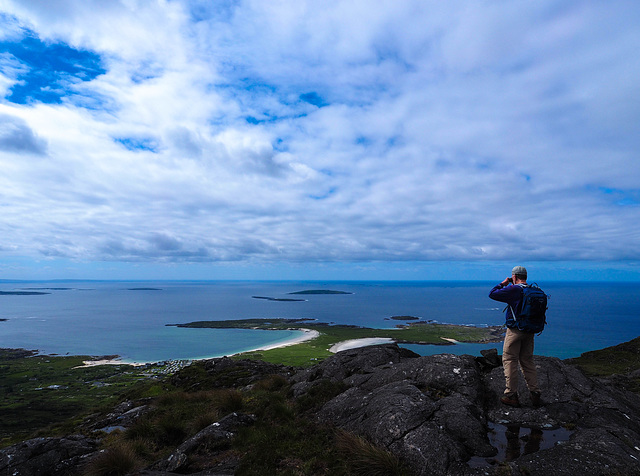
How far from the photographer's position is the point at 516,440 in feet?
30.2

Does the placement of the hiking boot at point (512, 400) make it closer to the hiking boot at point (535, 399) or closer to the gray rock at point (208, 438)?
the hiking boot at point (535, 399)

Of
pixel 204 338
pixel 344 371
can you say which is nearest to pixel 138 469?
pixel 344 371

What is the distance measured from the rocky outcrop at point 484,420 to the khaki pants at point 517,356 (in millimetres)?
967

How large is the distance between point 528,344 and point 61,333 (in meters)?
205

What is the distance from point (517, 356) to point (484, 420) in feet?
7.70

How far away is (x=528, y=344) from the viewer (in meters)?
10.4

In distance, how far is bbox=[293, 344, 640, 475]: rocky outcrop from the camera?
307 inches

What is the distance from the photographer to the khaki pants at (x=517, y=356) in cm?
1035

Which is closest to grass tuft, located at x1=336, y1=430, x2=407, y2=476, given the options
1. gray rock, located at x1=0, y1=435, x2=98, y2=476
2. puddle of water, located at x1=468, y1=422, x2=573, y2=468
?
puddle of water, located at x1=468, y1=422, x2=573, y2=468

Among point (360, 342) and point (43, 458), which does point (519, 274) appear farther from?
point (360, 342)

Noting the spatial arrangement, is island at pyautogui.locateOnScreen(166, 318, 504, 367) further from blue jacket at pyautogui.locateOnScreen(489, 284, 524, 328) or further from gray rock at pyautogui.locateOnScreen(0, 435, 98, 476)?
blue jacket at pyautogui.locateOnScreen(489, 284, 524, 328)

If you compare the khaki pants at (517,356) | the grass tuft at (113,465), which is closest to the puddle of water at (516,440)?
the khaki pants at (517,356)

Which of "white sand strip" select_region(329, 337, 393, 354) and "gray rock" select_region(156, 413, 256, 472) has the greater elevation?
"gray rock" select_region(156, 413, 256, 472)

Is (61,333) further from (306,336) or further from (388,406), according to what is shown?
(388,406)
